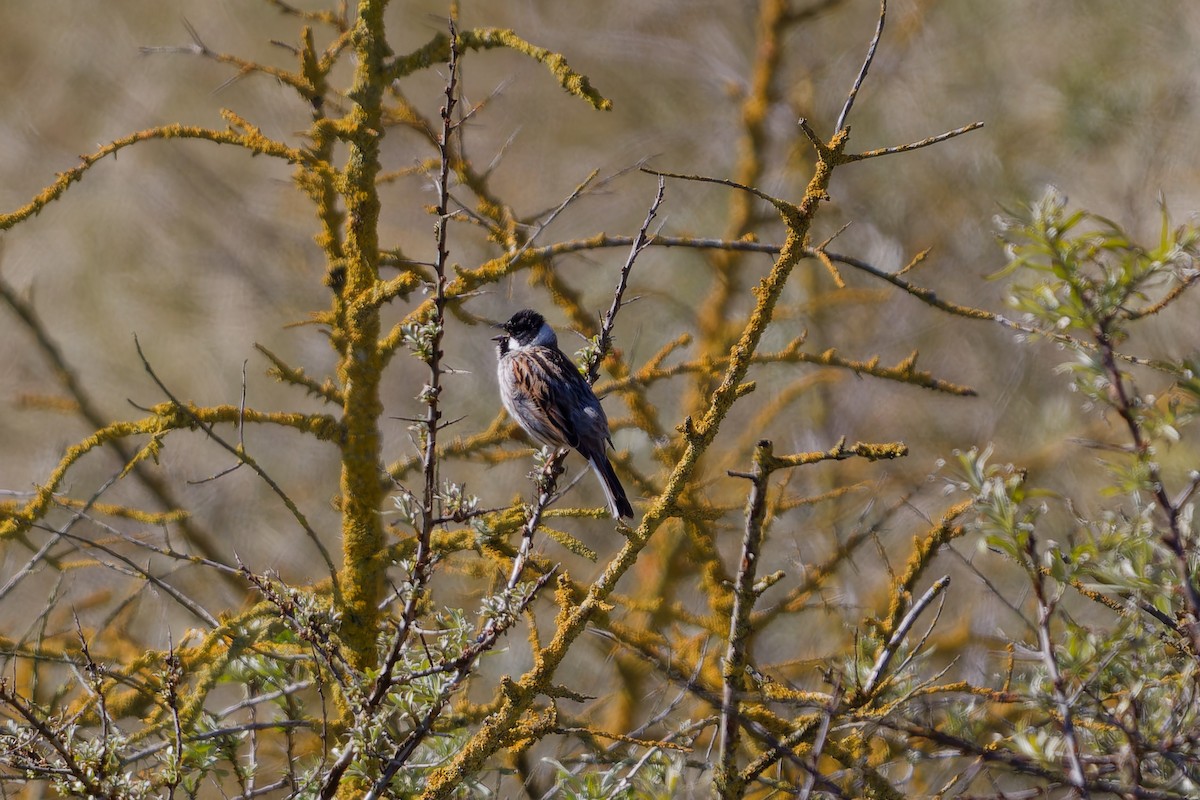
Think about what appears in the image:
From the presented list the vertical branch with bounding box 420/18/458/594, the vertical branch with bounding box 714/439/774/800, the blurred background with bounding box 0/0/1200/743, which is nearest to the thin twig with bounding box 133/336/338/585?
the vertical branch with bounding box 420/18/458/594

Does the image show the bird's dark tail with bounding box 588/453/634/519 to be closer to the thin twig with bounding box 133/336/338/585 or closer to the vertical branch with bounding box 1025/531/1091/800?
the thin twig with bounding box 133/336/338/585

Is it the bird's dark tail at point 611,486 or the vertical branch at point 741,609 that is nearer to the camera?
the vertical branch at point 741,609

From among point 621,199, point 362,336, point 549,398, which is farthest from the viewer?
point 621,199

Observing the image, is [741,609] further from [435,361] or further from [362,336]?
[362,336]

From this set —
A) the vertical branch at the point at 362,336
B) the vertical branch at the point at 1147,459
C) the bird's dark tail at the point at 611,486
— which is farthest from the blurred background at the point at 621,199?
the vertical branch at the point at 1147,459

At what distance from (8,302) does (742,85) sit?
3.65 m

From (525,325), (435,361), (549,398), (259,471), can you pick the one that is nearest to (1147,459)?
(435,361)

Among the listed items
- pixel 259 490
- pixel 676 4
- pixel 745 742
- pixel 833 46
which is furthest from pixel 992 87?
pixel 745 742

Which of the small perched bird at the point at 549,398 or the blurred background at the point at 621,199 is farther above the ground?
the blurred background at the point at 621,199

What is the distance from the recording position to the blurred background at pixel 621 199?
7.17 metres

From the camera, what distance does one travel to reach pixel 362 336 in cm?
293

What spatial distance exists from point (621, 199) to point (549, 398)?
16.5ft

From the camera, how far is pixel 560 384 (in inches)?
191

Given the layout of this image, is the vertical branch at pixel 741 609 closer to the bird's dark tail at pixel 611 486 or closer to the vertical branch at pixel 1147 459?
the vertical branch at pixel 1147 459
